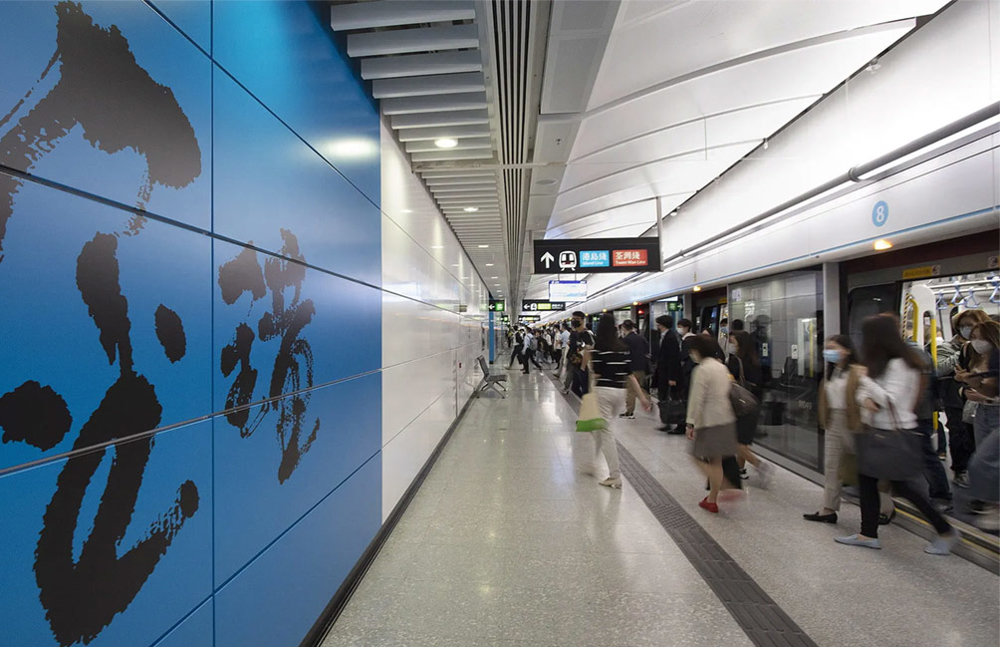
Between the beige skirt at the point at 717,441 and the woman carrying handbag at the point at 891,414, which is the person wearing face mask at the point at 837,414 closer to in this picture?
the woman carrying handbag at the point at 891,414

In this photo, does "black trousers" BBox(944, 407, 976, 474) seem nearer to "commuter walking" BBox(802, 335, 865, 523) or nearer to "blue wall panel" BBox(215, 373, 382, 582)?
"commuter walking" BBox(802, 335, 865, 523)

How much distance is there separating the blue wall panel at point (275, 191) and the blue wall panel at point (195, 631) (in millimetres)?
1275

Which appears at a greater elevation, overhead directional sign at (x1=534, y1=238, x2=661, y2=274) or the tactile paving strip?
overhead directional sign at (x1=534, y1=238, x2=661, y2=274)

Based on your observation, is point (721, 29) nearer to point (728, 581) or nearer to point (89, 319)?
point (728, 581)

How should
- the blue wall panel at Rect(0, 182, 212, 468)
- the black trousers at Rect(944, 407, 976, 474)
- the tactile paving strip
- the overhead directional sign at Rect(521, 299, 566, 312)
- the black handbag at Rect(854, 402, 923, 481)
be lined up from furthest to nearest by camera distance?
1. the overhead directional sign at Rect(521, 299, 566, 312)
2. the black trousers at Rect(944, 407, 976, 474)
3. the black handbag at Rect(854, 402, 923, 481)
4. the tactile paving strip
5. the blue wall panel at Rect(0, 182, 212, 468)

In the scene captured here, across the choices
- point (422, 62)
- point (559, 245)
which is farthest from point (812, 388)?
point (422, 62)

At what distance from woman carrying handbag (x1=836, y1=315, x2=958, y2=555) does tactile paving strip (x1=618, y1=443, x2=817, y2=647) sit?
115 centimetres

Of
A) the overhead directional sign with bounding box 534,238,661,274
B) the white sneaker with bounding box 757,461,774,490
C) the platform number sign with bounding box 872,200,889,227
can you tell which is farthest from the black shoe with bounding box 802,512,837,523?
the overhead directional sign with bounding box 534,238,661,274

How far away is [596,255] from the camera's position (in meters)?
7.29

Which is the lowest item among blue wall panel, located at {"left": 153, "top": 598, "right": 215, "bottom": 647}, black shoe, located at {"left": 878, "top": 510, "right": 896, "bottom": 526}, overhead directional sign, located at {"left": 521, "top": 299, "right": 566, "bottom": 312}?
black shoe, located at {"left": 878, "top": 510, "right": 896, "bottom": 526}

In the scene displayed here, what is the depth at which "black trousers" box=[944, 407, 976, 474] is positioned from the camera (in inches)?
169

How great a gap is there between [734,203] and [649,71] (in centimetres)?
328

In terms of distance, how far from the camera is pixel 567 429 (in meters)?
7.29

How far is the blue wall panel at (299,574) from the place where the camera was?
174cm
